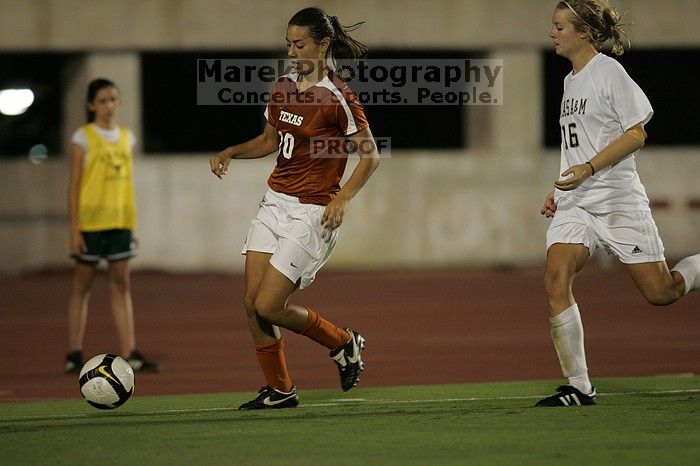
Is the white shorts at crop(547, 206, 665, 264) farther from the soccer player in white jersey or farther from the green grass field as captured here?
the green grass field

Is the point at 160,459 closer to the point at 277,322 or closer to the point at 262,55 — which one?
the point at 277,322

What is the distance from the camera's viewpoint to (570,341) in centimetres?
789

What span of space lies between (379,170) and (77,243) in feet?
33.4

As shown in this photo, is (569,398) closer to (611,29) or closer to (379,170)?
(611,29)

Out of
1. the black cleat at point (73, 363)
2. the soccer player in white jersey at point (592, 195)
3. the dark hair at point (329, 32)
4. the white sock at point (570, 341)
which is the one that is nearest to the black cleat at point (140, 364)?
the black cleat at point (73, 363)

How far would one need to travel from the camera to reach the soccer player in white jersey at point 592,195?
7867 mm

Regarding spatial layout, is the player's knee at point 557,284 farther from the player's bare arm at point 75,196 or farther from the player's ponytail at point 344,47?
the player's bare arm at point 75,196

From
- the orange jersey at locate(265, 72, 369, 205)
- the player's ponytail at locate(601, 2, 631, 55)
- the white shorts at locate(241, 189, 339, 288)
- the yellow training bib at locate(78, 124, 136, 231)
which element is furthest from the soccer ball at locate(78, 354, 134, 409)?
the player's ponytail at locate(601, 2, 631, 55)

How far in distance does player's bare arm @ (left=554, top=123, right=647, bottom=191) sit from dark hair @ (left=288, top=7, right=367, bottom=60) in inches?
57.2

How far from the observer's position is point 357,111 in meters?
8.05

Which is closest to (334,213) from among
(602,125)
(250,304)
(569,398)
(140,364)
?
(250,304)

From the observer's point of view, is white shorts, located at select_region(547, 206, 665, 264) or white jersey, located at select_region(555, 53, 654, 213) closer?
white jersey, located at select_region(555, 53, 654, 213)

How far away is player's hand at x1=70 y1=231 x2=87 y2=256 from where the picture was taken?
1068cm

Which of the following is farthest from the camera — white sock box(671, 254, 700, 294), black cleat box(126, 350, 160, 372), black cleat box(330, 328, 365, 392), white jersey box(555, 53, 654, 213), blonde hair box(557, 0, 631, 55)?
black cleat box(126, 350, 160, 372)
